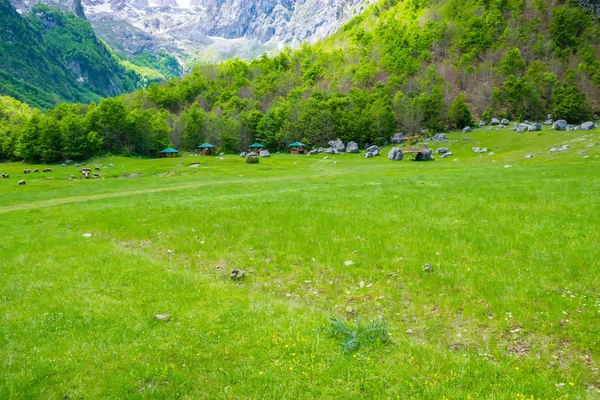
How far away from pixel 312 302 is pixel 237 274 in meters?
3.93

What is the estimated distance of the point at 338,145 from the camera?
4530 inches

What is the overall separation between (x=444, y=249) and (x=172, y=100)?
201263mm

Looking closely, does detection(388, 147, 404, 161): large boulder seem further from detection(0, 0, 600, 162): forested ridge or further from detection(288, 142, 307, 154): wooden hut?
detection(288, 142, 307, 154): wooden hut

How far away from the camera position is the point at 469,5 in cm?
19775

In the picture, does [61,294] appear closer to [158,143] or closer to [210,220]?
[210,220]

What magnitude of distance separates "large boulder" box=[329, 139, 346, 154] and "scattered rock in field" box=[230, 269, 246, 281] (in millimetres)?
101903

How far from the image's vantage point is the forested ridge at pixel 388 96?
11712 cm

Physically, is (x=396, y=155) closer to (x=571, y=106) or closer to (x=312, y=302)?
(x=571, y=106)

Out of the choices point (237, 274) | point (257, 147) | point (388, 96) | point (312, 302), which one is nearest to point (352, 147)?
point (388, 96)

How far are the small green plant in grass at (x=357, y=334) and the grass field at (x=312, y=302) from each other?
207mm

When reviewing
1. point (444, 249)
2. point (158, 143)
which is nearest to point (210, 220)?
point (444, 249)

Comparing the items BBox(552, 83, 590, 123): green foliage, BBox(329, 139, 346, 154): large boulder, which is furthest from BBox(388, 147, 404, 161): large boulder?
BBox(552, 83, 590, 123): green foliage

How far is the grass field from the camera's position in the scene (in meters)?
7.17

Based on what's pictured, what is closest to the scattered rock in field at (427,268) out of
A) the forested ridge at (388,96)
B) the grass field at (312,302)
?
the grass field at (312,302)
